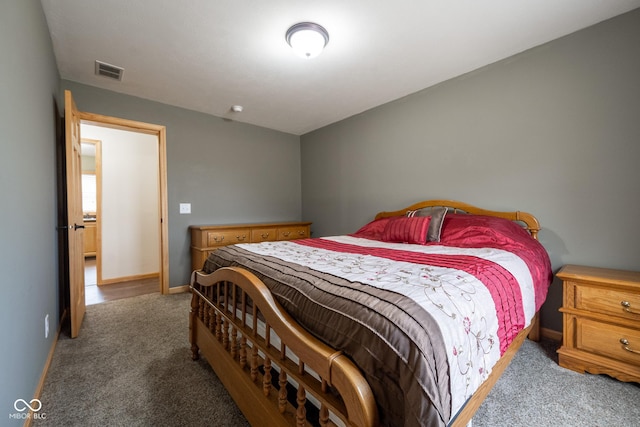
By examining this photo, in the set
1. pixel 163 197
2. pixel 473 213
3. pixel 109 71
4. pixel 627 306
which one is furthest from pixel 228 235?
pixel 627 306

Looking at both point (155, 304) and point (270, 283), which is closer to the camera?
point (270, 283)

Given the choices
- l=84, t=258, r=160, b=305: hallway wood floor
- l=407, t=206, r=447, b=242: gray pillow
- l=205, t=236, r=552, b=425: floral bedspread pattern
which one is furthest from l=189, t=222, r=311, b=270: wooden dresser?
l=407, t=206, r=447, b=242: gray pillow

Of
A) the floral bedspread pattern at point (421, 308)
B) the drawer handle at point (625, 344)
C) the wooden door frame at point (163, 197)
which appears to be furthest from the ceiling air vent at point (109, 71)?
the drawer handle at point (625, 344)

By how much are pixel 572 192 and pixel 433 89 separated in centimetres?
160

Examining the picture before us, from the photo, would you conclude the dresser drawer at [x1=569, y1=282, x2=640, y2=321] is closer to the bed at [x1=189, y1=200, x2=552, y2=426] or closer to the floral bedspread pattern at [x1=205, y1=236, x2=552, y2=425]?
the bed at [x1=189, y1=200, x2=552, y2=426]

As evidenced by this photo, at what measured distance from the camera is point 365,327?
2.81ft

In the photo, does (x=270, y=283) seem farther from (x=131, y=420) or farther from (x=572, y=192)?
(x=572, y=192)

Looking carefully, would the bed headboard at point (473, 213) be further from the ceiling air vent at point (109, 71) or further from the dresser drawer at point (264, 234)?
the ceiling air vent at point (109, 71)

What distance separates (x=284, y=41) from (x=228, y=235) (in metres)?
2.27

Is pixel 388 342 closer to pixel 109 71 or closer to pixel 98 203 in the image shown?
pixel 109 71

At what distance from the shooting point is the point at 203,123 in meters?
3.60

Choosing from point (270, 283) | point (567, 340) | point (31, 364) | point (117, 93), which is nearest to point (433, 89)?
point (567, 340)

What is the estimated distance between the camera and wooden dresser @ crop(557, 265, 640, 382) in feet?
5.24

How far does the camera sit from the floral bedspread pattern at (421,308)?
2.53ft
